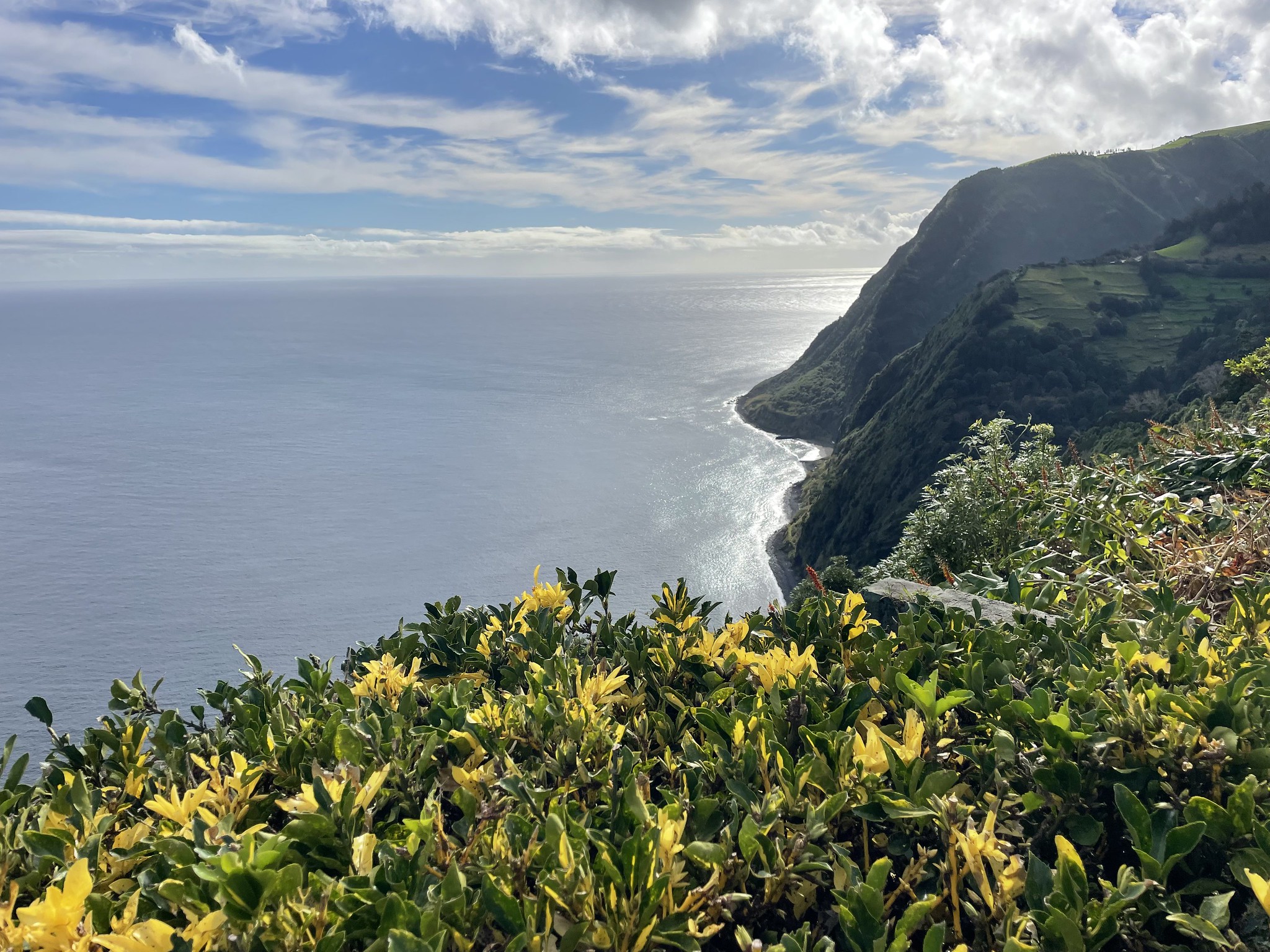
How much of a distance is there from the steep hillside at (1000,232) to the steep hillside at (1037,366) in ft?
124

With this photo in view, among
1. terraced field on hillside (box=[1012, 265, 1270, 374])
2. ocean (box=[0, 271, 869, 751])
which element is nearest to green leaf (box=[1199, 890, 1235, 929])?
ocean (box=[0, 271, 869, 751])

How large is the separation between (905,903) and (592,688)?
1265 millimetres

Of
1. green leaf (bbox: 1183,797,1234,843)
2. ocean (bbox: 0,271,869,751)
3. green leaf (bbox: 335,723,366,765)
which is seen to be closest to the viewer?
green leaf (bbox: 1183,797,1234,843)

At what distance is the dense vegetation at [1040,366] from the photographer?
2788 inches

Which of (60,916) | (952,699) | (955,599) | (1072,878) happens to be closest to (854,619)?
(952,699)

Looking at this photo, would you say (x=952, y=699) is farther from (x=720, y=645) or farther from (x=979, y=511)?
(x=979, y=511)

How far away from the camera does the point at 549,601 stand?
4.20 meters

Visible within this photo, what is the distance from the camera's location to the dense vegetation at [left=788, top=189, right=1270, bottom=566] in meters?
70.8

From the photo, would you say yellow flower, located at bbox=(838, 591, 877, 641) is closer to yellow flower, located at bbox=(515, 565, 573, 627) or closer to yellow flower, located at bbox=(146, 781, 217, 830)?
yellow flower, located at bbox=(515, 565, 573, 627)

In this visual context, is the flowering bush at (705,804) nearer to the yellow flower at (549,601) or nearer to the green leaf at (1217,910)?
the green leaf at (1217,910)

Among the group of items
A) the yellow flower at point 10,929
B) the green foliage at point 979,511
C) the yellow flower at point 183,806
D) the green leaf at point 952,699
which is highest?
the green leaf at point 952,699

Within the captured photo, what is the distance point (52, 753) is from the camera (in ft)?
9.95

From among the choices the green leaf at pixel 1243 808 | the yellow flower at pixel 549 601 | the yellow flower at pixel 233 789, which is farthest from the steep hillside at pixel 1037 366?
the yellow flower at pixel 233 789

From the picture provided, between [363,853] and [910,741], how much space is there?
5.39 feet
